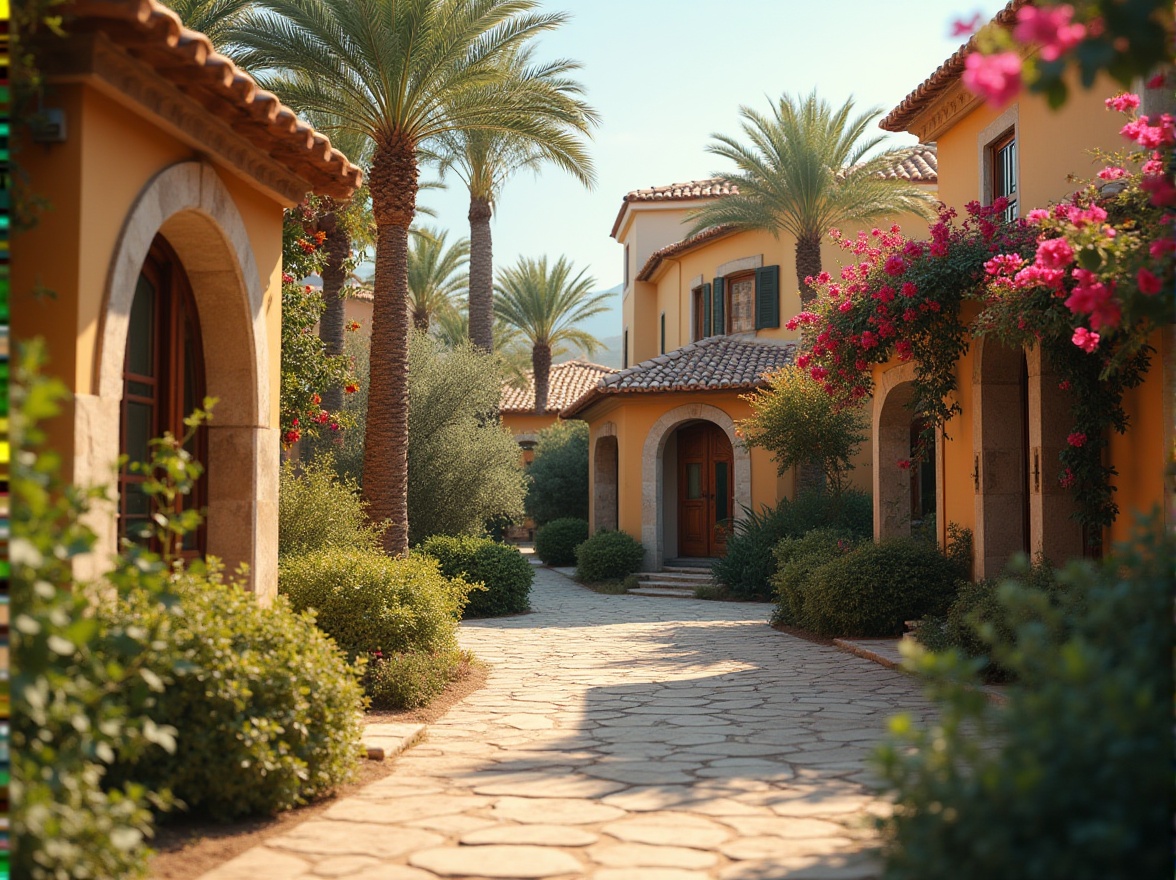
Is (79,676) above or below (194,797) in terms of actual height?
above

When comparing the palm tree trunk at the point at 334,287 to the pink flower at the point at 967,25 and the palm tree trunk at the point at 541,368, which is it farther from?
the palm tree trunk at the point at 541,368

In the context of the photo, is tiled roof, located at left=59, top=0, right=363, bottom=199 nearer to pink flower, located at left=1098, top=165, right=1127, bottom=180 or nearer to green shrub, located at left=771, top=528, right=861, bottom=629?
pink flower, located at left=1098, top=165, right=1127, bottom=180

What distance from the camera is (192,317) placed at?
275 inches

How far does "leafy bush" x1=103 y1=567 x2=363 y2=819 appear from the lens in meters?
4.70

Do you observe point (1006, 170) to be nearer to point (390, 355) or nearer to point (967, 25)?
point (390, 355)

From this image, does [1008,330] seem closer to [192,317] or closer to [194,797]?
[192,317]

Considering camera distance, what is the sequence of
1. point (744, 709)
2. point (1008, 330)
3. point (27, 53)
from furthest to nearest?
point (1008, 330), point (744, 709), point (27, 53)

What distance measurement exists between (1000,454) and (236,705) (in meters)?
8.17

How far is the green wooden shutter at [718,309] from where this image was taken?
24.2 metres

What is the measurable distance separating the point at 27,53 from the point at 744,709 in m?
6.06

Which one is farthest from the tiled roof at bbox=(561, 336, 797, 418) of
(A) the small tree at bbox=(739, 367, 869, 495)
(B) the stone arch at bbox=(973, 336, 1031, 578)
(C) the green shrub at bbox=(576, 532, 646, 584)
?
(B) the stone arch at bbox=(973, 336, 1031, 578)

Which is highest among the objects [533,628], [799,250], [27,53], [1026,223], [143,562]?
[799,250]

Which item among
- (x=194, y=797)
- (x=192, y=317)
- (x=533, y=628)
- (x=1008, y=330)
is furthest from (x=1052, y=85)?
(x=533, y=628)

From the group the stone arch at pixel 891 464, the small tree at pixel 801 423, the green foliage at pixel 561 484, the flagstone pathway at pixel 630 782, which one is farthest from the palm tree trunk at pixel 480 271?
the flagstone pathway at pixel 630 782
